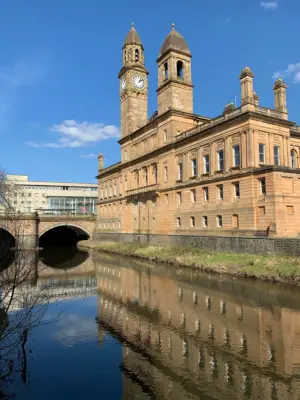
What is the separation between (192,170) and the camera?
132ft

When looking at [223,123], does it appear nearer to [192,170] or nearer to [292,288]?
[192,170]

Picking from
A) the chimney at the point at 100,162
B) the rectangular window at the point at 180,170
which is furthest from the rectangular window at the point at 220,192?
the chimney at the point at 100,162

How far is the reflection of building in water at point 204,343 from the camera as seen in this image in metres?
9.34

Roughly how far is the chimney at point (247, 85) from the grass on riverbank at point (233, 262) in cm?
1451

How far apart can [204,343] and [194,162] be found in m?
29.3

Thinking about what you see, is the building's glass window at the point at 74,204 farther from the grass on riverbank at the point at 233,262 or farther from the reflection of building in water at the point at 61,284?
the reflection of building in water at the point at 61,284

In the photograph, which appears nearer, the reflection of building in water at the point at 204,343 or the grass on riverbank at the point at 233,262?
the reflection of building in water at the point at 204,343

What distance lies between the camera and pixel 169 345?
12.6 metres

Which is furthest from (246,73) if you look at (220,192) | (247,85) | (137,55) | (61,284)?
(137,55)

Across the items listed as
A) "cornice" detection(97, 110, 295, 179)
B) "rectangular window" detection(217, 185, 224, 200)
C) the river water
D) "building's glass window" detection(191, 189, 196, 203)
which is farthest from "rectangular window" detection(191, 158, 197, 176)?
the river water

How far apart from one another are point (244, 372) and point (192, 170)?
3144cm

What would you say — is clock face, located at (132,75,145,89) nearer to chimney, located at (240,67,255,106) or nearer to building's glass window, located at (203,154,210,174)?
building's glass window, located at (203,154,210,174)

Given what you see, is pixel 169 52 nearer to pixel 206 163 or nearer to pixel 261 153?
pixel 206 163

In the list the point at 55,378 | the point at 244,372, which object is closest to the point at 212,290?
the point at 244,372
